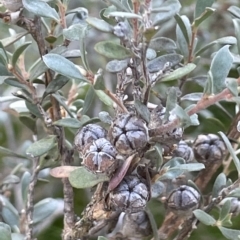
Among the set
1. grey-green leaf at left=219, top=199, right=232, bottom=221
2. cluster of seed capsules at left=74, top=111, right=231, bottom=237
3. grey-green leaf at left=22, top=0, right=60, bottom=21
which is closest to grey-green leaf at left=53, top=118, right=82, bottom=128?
cluster of seed capsules at left=74, top=111, right=231, bottom=237

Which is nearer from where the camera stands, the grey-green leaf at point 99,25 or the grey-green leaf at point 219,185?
the grey-green leaf at point 99,25

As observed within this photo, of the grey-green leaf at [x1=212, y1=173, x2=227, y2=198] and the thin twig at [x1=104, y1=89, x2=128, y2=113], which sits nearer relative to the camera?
the thin twig at [x1=104, y1=89, x2=128, y2=113]

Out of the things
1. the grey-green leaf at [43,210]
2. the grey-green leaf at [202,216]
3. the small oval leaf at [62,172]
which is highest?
the small oval leaf at [62,172]

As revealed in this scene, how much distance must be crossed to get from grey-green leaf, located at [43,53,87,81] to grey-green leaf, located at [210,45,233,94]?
0.52ft

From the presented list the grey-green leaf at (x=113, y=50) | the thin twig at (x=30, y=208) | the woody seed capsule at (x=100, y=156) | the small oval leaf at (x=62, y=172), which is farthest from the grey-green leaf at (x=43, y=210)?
the grey-green leaf at (x=113, y=50)

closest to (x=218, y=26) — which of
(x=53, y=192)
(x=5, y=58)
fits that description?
(x=53, y=192)

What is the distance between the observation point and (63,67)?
0.55 meters

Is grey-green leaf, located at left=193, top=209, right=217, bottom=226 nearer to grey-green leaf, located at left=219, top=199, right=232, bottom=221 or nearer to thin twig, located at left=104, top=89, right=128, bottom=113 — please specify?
grey-green leaf, located at left=219, top=199, right=232, bottom=221

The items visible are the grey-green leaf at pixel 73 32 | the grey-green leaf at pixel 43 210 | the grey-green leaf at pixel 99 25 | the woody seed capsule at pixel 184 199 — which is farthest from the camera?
the grey-green leaf at pixel 43 210

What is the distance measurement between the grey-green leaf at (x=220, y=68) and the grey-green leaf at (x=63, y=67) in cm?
16

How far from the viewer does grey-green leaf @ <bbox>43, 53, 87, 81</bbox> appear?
55cm

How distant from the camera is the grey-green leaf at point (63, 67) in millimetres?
549

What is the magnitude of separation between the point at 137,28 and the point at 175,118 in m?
0.11

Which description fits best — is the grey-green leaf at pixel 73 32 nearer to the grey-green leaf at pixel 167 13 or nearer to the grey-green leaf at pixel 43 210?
the grey-green leaf at pixel 167 13
